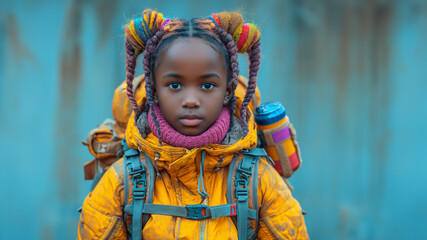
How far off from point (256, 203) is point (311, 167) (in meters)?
1.82

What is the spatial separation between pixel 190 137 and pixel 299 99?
1952 mm

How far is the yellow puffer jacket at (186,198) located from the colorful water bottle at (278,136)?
19 cm

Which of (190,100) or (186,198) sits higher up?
(190,100)

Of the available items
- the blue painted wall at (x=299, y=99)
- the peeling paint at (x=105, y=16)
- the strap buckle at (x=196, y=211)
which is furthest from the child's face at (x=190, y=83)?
the peeling paint at (x=105, y=16)

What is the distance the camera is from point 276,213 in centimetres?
191

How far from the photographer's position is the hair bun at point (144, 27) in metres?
1.86

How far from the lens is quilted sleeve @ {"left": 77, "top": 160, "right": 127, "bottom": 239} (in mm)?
1863

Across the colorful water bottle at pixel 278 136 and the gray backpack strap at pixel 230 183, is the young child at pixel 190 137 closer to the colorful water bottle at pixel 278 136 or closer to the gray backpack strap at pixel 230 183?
the gray backpack strap at pixel 230 183

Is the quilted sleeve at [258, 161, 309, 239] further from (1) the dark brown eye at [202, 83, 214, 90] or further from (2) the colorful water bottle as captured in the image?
(1) the dark brown eye at [202, 83, 214, 90]

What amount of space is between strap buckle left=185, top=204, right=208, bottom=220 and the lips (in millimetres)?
377

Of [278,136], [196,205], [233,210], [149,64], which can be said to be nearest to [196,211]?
[196,205]

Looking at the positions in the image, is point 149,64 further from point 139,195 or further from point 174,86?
point 139,195

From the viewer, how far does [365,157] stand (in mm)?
3557

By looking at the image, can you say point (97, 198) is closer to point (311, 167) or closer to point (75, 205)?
point (75, 205)
